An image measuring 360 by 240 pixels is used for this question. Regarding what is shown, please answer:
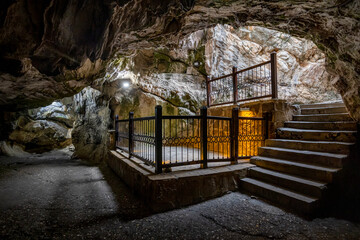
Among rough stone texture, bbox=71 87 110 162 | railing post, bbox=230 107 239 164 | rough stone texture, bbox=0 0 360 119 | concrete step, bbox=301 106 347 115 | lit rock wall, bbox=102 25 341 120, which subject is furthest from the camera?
rough stone texture, bbox=71 87 110 162

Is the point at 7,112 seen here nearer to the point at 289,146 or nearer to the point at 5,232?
the point at 5,232

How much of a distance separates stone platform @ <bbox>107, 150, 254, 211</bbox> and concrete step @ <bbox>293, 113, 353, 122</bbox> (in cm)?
284

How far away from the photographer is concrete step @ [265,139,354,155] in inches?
168

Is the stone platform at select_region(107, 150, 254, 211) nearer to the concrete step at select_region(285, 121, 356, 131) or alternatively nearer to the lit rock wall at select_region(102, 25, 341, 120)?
the concrete step at select_region(285, 121, 356, 131)

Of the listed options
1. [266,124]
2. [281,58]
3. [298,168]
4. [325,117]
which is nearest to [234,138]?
[266,124]

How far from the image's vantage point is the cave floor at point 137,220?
306 cm

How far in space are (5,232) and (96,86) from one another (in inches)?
301

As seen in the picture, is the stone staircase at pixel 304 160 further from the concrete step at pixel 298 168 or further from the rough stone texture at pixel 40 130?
the rough stone texture at pixel 40 130

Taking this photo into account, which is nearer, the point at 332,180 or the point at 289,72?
the point at 332,180

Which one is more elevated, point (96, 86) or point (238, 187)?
point (96, 86)

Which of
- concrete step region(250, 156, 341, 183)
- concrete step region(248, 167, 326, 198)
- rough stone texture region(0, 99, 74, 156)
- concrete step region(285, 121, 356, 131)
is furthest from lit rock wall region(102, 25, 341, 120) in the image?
rough stone texture region(0, 99, 74, 156)

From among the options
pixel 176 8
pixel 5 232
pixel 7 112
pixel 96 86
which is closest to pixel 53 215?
pixel 5 232

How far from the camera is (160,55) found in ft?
35.2

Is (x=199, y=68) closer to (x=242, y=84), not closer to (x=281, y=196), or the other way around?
(x=242, y=84)
